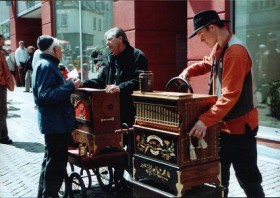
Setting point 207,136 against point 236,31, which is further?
point 236,31

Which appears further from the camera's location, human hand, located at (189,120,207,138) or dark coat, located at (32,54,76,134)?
dark coat, located at (32,54,76,134)

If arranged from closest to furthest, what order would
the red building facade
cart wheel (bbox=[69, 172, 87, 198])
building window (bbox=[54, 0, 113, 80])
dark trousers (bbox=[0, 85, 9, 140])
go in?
1. cart wheel (bbox=[69, 172, 87, 198])
2. dark trousers (bbox=[0, 85, 9, 140])
3. the red building facade
4. building window (bbox=[54, 0, 113, 80])

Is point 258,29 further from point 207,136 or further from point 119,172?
point 207,136

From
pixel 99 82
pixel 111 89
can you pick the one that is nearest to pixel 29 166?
pixel 99 82

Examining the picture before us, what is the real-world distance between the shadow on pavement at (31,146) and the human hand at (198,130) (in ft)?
15.3

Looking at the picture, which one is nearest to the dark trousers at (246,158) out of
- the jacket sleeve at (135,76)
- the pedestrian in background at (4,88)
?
the jacket sleeve at (135,76)

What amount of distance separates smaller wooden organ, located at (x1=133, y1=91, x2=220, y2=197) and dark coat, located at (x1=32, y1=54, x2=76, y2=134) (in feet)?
3.37

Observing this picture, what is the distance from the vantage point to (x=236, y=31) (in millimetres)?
7316

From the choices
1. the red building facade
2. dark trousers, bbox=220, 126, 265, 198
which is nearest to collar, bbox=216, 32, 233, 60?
dark trousers, bbox=220, 126, 265, 198

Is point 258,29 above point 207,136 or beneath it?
above

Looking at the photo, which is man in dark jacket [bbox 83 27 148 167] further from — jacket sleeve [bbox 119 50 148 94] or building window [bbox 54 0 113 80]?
building window [bbox 54 0 113 80]

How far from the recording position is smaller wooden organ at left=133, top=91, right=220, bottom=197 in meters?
2.93

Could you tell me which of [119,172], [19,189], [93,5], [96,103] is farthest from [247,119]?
[93,5]

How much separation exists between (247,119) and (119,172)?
193 centimetres
